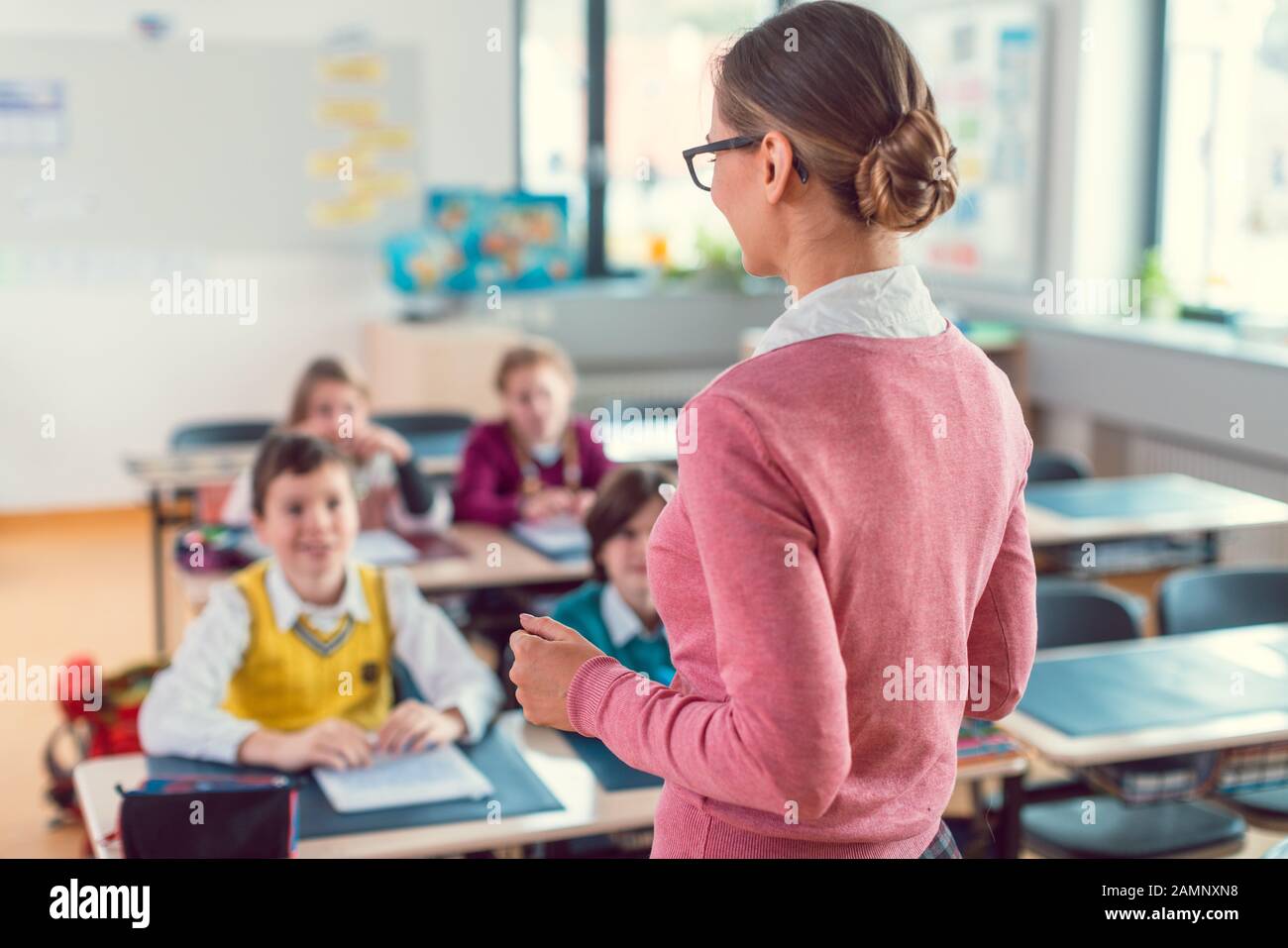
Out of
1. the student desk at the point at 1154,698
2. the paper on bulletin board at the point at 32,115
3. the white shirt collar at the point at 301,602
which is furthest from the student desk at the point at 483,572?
the paper on bulletin board at the point at 32,115

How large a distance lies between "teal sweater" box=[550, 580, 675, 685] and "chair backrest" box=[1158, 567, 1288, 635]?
3.89 ft

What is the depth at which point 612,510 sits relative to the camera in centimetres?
279

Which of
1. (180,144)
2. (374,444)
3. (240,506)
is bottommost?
(240,506)

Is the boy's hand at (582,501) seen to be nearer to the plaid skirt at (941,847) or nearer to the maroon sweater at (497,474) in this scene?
the maroon sweater at (497,474)

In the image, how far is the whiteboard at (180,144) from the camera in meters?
6.38

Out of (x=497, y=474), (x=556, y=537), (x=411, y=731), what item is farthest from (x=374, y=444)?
(x=411, y=731)

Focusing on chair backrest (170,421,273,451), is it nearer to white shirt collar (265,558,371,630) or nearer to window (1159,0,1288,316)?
white shirt collar (265,558,371,630)

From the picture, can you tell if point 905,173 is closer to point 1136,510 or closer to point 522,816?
point 522,816

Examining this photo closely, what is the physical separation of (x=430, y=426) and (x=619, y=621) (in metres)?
2.58

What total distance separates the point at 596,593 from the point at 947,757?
5.23ft

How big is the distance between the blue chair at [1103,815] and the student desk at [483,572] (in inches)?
43.7

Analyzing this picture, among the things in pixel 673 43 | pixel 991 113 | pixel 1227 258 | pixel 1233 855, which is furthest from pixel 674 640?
pixel 673 43

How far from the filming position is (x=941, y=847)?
121cm

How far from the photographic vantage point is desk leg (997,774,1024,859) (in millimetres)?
2447
